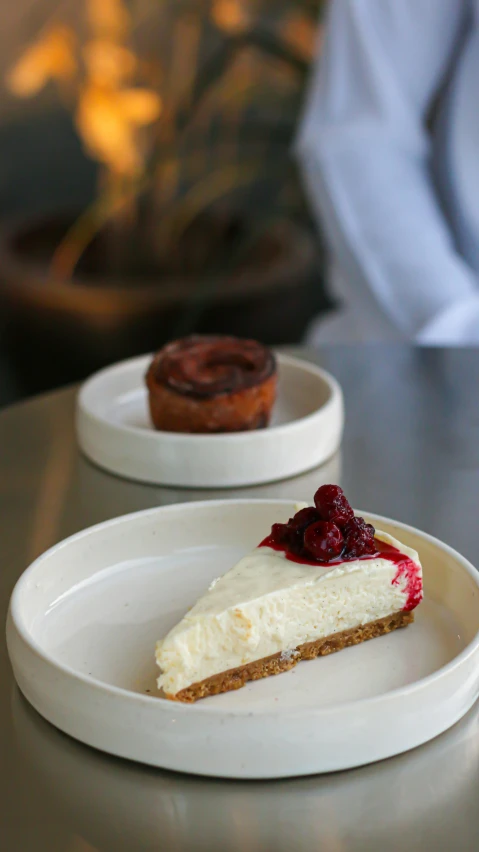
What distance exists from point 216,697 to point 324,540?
132mm

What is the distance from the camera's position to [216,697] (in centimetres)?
67

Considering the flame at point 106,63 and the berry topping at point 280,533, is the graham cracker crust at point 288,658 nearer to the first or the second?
the berry topping at point 280,533

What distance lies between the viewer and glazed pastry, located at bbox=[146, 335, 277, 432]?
106 cm

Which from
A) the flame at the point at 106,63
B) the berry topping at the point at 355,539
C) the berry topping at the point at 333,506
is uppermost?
the flame at the point at 106,63

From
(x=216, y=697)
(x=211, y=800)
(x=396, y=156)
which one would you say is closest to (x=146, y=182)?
(x=396, y=156)

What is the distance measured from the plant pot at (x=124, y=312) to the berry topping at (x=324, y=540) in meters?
1.49

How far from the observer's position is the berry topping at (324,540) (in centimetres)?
72

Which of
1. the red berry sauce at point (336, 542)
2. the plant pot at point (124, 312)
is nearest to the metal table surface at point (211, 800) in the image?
the red berry sauce at point (336, 542)

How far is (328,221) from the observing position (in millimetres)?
1657

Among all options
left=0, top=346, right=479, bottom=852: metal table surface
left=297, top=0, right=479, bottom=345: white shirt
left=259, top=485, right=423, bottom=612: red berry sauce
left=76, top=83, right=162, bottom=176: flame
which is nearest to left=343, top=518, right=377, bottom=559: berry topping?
left=259, top=485, right=423, bottom=612: red berry sauce

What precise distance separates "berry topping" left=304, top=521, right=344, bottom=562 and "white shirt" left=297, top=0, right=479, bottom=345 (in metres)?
0.83

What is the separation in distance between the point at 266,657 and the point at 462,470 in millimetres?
408

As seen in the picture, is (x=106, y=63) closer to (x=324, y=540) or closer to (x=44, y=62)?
(x=44, y=62)

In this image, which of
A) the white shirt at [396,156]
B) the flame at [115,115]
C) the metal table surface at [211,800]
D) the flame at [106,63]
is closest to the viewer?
the metal table surface at [211,800]
